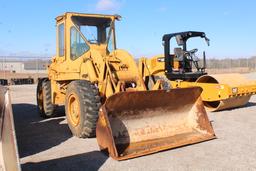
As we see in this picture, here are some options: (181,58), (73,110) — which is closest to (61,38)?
(73,110)

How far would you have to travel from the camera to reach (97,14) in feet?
28.5

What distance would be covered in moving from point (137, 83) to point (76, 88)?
1.34 meters

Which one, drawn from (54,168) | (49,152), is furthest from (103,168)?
(49,152)

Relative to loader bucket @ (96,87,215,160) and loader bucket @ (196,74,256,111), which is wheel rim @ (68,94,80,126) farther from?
loader bucket @ (196,74,256,111)

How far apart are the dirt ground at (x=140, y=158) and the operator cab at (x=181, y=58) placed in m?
3.57

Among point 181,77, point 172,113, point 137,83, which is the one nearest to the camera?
point 172,113

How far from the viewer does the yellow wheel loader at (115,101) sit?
6.00m

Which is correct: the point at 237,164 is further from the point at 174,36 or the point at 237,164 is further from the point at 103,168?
the point at 174,36

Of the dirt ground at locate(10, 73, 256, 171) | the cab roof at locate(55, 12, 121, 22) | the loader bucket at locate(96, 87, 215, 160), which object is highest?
the cab roof at locate(55, 12, 121, 22)

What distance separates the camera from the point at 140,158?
5.68 m

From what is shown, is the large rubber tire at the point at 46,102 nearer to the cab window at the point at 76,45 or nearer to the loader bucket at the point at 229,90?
the cab window at the point at 76,45

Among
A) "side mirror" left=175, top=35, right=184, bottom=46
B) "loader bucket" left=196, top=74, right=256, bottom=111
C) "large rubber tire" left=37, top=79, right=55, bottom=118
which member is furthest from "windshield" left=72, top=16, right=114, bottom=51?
"side mirror" left=175, top=35, right=184, bottom=46

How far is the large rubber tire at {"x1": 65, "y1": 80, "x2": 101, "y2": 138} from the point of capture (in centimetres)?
663

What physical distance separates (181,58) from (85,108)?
5670 millimetres
